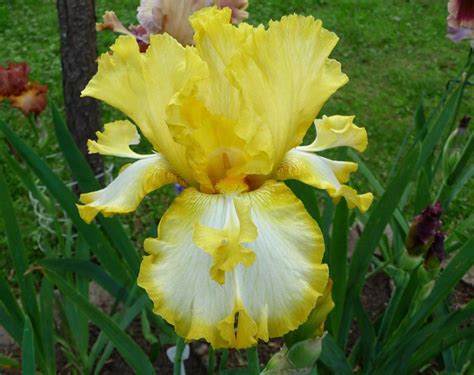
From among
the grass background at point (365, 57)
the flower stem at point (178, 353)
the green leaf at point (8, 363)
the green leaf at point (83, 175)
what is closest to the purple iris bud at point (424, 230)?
the flower stem at point (178, 353)

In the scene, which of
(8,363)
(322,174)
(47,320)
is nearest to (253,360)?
(322,174)

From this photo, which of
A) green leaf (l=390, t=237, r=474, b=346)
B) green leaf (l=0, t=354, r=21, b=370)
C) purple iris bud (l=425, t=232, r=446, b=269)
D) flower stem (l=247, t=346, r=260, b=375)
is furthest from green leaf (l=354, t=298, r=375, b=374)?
green leaf (l=0, t=354, r=21, b=370)

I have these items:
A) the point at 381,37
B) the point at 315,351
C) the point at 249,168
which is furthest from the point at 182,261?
the point at 381,37

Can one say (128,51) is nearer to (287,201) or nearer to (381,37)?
(287,201)

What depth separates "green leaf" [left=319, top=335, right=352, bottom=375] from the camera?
1.49 metres

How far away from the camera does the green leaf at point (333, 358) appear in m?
1.49

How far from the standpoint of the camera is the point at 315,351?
3.28 feet

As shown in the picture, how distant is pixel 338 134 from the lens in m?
1.09

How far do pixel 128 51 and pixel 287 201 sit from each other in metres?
0.36

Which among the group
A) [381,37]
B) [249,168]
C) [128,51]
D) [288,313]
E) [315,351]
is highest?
[128,51]

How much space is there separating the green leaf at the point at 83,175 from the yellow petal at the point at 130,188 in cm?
50

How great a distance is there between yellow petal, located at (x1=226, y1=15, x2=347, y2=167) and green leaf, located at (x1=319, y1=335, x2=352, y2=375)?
66 cm

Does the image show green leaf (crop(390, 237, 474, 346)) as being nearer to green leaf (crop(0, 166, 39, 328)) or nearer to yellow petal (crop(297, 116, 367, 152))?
yellow petal (crop(297, 116, 367, 152))

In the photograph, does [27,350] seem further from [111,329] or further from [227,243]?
[227,243]
